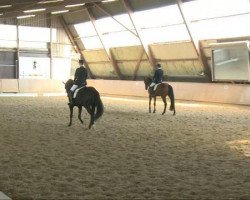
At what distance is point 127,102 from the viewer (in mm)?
21062

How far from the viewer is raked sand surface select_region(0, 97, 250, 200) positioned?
4.63m

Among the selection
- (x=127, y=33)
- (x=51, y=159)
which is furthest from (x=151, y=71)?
(x=51, y=159)

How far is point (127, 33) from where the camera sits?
25.8 m

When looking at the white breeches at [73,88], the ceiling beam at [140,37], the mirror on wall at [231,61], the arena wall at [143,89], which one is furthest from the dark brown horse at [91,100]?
the ceiling beam at [140,37]

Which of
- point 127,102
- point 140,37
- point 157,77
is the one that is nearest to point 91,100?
point 157,77

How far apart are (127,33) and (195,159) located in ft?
65.8

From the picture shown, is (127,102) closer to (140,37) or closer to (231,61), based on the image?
(140,37)

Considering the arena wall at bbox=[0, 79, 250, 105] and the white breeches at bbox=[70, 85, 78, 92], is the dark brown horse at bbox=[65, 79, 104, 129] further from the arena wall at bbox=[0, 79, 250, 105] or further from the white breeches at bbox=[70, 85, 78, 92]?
the arena wall at bbox=[0, 79, 250, 105]

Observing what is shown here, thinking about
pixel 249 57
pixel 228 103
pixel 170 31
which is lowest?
pixel 228 103

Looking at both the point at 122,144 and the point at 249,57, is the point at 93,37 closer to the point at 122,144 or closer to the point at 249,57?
the point at 249,57

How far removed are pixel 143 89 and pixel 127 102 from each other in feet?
14.6

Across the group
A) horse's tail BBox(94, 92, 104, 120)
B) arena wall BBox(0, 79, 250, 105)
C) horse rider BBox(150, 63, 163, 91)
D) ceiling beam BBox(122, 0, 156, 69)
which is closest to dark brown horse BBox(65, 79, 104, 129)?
horse's tail BBox(94, 92, 104, 120)

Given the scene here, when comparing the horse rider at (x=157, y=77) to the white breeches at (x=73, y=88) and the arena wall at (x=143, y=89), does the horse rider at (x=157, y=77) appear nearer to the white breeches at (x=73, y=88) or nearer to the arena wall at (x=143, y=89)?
the white breeches at (x=73, y=88)

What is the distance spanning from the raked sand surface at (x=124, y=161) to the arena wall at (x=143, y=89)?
27.4ft
